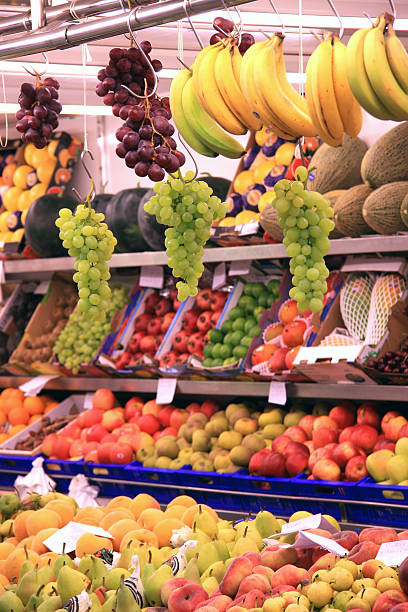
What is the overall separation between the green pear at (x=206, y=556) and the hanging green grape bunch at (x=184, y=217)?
0.80 meters

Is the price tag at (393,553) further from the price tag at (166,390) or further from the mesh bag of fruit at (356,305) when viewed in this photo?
the price tag at (166,390)

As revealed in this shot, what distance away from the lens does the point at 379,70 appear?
Result: 1818 mm

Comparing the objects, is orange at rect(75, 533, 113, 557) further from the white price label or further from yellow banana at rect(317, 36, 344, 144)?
the white price label

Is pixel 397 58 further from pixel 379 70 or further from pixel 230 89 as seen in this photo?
pixel 230 89

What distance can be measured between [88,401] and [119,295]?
76cm

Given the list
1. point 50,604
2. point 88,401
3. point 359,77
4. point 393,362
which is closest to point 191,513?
point 50,604

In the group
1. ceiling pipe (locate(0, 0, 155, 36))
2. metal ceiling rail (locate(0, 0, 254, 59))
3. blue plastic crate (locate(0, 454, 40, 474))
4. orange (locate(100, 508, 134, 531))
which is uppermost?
ceiling pipe (locate(0, 0, 155, 36))

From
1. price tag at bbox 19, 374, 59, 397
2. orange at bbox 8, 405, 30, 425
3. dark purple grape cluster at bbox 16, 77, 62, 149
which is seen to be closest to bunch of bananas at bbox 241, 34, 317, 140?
dark purple grape cluster at bbox 16, 77, 62, 149

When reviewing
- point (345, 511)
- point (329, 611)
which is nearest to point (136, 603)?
point (329, 611)

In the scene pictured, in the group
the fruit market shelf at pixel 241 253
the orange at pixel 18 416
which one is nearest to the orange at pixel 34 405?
the orange at pixel 18 416

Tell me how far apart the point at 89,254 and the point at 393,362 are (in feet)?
5.81

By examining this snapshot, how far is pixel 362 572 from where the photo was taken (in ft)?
7.70

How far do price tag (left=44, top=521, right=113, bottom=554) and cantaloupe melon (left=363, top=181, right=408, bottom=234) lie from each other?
1.92m

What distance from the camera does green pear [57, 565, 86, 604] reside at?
2.45 m
